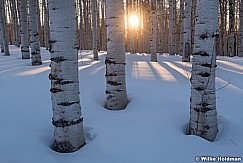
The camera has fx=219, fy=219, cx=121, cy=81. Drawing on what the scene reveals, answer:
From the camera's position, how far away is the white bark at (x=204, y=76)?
9.73ft

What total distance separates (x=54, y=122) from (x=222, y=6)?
20.8m

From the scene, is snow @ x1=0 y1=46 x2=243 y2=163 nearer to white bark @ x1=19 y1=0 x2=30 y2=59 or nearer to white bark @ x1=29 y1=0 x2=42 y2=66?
white bark @ x1=29 y1=0 x2=42 y2=66

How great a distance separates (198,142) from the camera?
3.01 m

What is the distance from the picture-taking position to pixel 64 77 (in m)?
2.72

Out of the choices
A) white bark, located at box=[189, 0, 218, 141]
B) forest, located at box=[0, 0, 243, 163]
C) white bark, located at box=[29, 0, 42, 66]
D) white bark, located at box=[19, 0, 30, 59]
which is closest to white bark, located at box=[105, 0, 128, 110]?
forest, located at box=[0, 0, 243, 163]

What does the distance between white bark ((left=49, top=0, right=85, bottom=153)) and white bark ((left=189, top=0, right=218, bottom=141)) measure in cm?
A: 166

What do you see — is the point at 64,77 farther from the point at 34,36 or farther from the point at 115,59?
the point at 34,36

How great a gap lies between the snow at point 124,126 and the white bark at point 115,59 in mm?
234

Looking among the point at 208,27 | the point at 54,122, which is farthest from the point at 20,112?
the point at 208,27

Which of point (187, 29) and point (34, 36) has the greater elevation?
A: point (187, 29)

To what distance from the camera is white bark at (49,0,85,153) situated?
265 cm

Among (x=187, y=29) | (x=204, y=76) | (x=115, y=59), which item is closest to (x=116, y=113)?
(x=115, y=59)

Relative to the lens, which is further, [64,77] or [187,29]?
[187,29]

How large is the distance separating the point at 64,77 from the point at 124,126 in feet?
3.95
